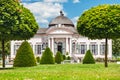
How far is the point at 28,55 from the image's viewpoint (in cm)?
2880

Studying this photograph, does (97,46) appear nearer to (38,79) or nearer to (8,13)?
(8,13)

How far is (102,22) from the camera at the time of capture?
26734 mm

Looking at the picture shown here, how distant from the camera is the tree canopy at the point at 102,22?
26.6m

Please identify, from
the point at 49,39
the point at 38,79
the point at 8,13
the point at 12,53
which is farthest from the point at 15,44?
the point at 38,79

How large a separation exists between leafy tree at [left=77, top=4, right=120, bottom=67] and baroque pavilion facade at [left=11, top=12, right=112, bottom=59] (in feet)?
121

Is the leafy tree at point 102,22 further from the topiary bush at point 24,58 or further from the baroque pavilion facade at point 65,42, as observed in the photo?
the baroque pavilion facade at point 65,42

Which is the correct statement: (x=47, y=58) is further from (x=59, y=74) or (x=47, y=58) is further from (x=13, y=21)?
(x=59, y=74)

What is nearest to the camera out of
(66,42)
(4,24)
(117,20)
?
(4,24)

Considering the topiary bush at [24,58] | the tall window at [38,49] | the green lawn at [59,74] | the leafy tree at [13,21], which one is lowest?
the green lawn at [59,74]

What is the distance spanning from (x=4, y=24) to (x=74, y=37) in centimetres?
4385

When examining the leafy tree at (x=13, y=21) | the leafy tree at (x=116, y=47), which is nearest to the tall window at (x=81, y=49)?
the leafy tree at (x=116, y=47)

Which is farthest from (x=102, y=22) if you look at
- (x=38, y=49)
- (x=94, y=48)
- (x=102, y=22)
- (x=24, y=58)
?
(x=38, y=49)

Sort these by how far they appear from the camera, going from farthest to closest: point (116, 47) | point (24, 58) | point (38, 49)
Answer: point (116, 47), point (38, 49), point (24, 58)

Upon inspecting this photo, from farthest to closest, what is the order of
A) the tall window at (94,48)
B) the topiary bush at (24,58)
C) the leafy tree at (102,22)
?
the tall window at (94,48) → the topiary bush at (24,58) → the leafy tree at (102,22)
